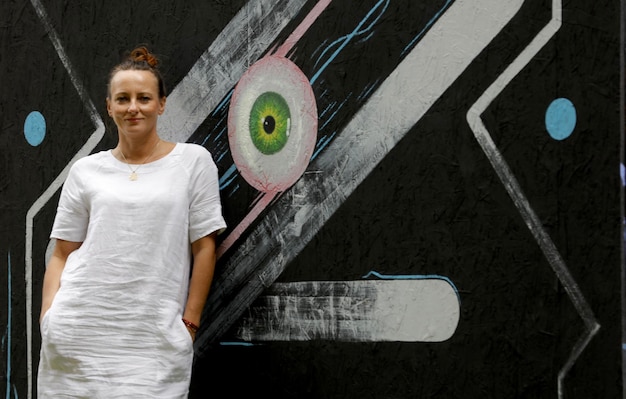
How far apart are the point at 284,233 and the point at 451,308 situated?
0.70 m

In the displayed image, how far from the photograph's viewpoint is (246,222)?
329 centimetres

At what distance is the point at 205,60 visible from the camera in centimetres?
339

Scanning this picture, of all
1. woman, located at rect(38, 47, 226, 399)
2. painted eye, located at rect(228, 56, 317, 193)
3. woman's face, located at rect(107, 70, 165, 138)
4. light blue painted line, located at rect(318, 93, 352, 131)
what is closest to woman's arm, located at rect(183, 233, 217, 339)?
woman, located at rect(38, 47, 226, 399)

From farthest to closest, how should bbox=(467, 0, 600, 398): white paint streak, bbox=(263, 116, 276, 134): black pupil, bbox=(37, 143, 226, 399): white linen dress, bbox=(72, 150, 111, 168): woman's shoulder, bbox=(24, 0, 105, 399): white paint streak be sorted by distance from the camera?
1. bbox=(24, 0, 105, 399): white paint streak
2. bbox=(263, 116, 276, 134): black pupil
3. bbox=(72, 150, 111, 168): woman's shoulder
4. bbox=(37, 143, 226, 399): white linen dress
5. bbox=(467, 0, 600, 398): white paint streak

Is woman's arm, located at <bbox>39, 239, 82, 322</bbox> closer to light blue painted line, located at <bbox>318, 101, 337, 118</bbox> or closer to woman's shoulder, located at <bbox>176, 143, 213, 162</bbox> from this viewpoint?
woman's shoulder, located at <bbox>176, 143, 213, 162</bbox>

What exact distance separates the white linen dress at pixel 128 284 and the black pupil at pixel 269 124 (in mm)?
307

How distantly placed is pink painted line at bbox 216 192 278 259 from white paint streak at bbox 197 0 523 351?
0.04 metres

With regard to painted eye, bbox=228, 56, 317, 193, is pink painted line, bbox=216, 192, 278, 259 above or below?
below

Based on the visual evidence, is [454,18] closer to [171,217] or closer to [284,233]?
[284,233]

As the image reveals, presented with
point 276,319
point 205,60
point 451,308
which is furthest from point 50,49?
point 451,308

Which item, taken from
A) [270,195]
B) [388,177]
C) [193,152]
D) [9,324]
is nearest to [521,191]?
[388,177]

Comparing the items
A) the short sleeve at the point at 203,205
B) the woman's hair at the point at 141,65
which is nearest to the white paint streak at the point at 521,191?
the short sleeve at the point at 203,205

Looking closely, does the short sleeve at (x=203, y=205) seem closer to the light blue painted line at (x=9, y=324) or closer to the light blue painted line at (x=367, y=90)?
the light blue painted line at (x=367, y=90)

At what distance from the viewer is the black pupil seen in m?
3.25
